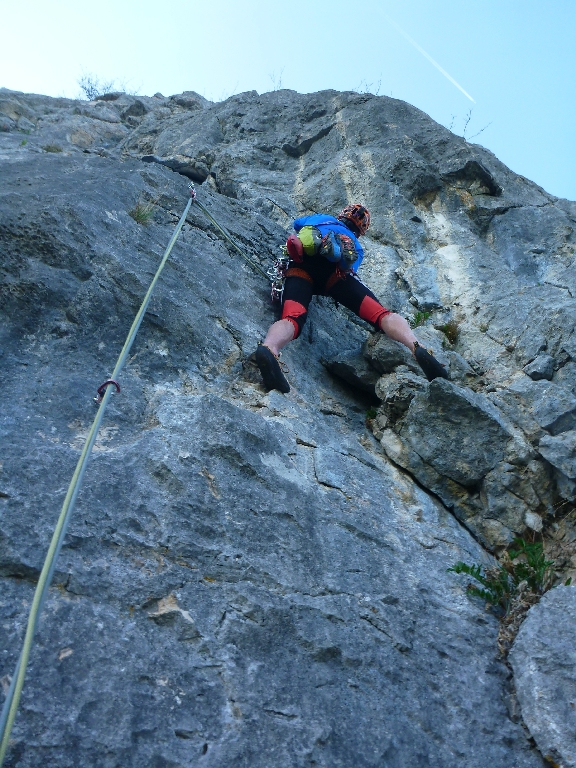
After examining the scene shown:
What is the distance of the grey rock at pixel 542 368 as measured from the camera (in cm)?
491

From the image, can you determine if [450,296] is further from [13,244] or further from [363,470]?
[13,244]

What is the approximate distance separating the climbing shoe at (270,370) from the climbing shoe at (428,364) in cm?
108

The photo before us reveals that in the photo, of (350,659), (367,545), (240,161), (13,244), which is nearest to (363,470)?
(367,545)

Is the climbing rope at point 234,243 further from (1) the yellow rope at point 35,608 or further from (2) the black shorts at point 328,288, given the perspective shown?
(1) the yellow rope at point 35,608

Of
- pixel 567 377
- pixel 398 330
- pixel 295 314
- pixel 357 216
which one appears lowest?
pixel 295 314

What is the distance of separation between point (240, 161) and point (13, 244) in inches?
191

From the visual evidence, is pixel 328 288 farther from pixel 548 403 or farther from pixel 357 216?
pixel 548 403

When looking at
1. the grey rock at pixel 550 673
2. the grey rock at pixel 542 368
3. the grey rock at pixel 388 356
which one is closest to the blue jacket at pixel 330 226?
Result: the grey rock at pixel 388 356

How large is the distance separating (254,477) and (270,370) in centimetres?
97

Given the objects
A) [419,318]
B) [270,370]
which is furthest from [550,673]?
[419,318]

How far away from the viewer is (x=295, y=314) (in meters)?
4.89

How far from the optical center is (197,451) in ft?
11.1

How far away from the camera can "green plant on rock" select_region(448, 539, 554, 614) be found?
334 centimetres

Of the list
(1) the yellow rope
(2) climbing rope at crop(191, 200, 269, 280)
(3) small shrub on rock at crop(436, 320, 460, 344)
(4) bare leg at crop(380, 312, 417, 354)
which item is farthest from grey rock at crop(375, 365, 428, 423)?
(1) the yellow rope
